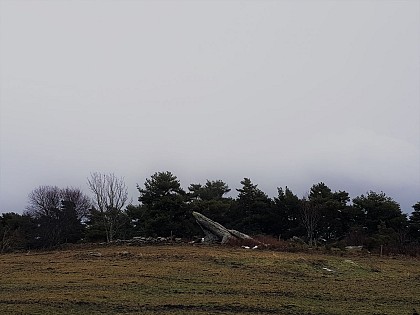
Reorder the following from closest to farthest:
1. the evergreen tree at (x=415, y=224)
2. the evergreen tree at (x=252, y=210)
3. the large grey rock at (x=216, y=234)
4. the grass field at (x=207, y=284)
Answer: the grass field at (x=207, y=284)
the large grey rock at (x=216, y=234)
the evergreen tree at (x=415, y=224)
the evergreen tree at (x=252, y=210)

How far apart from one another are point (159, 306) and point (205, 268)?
857 centimetres

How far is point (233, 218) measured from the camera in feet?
174

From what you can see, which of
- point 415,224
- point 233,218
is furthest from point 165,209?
point 415,224

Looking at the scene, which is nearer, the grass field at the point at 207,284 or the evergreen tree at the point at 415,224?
the grass field at the point at 207,284

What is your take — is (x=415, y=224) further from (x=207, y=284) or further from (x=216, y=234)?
(x=207, y=284)

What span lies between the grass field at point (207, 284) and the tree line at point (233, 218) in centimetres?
1778

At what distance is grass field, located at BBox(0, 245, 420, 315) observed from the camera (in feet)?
44.2

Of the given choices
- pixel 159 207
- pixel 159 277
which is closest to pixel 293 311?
pixel 159 277

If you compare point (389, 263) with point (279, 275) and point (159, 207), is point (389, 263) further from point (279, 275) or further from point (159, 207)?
point (159, 207)

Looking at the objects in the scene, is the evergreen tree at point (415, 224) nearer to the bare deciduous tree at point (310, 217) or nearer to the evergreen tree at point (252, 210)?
the bare deciduous tree at point (310, 217)

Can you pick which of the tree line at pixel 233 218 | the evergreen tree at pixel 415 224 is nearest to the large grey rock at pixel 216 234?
the tree line at pixel 233 218

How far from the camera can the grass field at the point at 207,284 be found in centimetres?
1346

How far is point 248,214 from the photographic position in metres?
52.2

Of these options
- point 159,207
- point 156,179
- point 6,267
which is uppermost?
point 156,179
